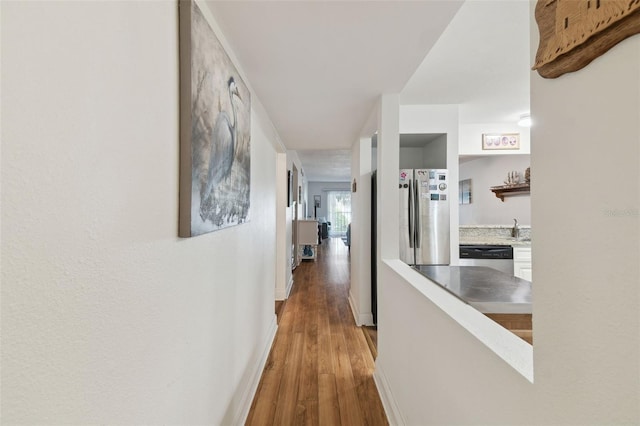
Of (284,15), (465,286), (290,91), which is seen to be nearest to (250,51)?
(284,15)

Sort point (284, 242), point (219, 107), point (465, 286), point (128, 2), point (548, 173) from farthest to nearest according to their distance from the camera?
1. point (284, 242)
2. point (465, 286)
3. point (219, 107)
4. point (128, 2)
5. point (548, 173)

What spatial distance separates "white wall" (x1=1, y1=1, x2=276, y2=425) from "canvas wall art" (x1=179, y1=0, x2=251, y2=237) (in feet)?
0.13

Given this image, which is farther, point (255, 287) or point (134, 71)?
point (255, 287)

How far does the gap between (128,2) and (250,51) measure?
86 centimetres

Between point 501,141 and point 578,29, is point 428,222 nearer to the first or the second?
point 501,141

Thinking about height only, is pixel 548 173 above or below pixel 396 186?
below

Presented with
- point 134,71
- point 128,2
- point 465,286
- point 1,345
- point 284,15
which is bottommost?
point 465,286

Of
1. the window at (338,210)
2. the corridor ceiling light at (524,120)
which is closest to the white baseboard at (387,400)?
the corridor ceiling light at (524,120)

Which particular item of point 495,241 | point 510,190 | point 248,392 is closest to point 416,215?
point 495,241

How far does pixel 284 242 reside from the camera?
3799 mm

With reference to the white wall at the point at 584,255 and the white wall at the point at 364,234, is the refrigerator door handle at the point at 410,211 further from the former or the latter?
the white wall at the point at 584,255

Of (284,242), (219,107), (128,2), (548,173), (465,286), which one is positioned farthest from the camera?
(284,242)

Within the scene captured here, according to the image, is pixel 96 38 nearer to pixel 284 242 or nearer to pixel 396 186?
pixel 396 186

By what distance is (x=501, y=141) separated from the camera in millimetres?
3387
